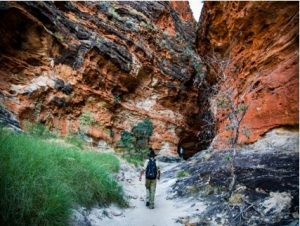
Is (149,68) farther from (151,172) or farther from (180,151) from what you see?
(151,172)

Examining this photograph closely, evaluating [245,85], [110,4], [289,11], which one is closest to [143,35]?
[110,4]

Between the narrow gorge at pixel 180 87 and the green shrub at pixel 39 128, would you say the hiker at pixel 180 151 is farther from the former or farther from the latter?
the green shrub at pixel 39 128

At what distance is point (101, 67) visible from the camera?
21766mm

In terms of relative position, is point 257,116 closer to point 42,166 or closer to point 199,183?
point 199,183

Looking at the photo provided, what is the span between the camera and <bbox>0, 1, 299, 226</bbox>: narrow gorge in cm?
898

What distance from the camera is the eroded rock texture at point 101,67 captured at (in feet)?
57.0

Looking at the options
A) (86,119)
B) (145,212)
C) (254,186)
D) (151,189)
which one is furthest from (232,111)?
(86,119)

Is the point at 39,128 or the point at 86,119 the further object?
the point at 86,119

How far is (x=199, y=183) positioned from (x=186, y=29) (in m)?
22.9

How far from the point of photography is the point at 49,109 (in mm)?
18609

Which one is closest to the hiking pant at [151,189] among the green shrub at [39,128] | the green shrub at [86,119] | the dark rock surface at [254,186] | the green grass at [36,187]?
the dark rock surface at [254,186]

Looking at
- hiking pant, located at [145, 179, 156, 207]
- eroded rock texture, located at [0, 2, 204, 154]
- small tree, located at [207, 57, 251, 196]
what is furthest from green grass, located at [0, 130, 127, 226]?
eroded rock texture, located at [0, 2, 204, 154]

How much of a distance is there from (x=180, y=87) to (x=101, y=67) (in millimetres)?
7360

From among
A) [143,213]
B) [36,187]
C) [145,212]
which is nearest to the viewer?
[36,187]
